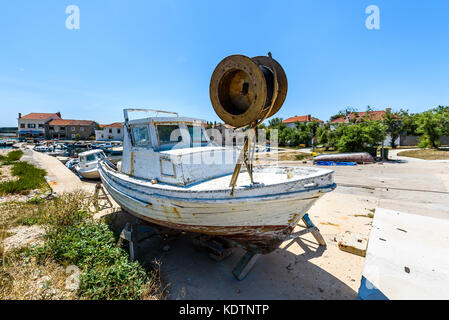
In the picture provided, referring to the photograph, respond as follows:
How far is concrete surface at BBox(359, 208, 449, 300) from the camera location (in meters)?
3.81

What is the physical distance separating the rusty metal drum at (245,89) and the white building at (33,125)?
243 feet

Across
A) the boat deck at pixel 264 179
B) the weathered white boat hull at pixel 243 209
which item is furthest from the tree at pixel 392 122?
the weathered white boat hull at pixel 243 209

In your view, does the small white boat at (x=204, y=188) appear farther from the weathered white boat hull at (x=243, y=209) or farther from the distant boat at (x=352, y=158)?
the distant boat at (x=352, y=158)

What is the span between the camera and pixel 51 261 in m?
4.46

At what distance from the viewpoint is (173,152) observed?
4891mm

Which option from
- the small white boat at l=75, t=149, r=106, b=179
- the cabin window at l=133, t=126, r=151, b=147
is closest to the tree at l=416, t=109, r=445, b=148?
the cabin window at l=133, t=126, r=151, b=147

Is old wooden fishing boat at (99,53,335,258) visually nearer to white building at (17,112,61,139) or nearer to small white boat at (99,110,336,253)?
small white boat at (99,110,336,253)

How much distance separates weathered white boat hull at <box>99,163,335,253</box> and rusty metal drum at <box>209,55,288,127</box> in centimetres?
131

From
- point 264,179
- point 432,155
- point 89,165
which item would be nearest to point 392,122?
point 432,155

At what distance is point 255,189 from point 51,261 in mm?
4666

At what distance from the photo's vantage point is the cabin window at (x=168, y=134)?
218 inches

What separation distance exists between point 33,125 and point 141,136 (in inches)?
2925

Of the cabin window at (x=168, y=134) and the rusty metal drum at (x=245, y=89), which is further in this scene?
the cabin window at (x=168, y=134)

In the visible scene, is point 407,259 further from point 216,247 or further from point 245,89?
point 245,89
